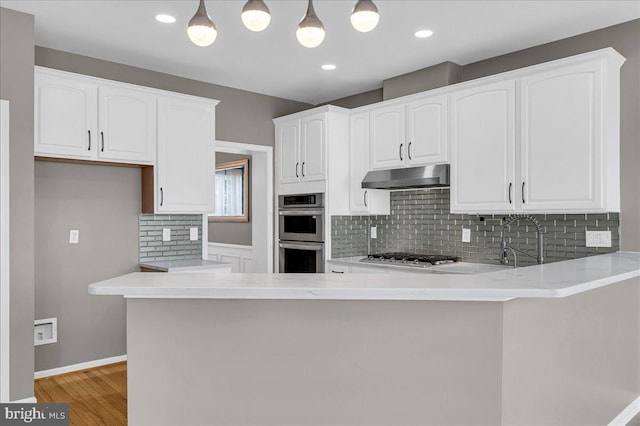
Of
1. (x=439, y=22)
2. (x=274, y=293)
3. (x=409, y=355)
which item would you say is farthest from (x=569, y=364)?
(x=439, y=22)

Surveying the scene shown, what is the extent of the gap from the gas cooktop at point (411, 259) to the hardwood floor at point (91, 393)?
7.60 feet

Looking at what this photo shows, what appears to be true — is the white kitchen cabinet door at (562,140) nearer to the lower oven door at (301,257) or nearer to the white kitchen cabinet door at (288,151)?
the lower oven door at (301,257)

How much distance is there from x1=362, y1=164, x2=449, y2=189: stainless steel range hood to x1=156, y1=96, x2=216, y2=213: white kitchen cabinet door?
1.51 m

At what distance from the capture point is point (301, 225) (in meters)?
4.97

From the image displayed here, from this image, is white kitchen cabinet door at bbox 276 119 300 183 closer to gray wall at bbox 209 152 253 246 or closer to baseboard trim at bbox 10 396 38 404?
gray wall at bbox 209 152 253 246

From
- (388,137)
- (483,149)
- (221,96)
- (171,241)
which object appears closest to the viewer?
(483,149)

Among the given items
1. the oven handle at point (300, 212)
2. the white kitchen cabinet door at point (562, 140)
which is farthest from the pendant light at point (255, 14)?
the oven handle at point (300, 212)

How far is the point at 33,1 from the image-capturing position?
303 cm

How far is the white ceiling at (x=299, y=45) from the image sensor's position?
10.2 feet

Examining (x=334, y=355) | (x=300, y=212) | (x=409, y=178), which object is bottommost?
(x=334, y=355)

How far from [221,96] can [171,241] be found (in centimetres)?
156

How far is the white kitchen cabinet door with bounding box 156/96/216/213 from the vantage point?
4.14m

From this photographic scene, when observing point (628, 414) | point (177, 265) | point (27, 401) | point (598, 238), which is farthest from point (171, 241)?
point (628, 414)

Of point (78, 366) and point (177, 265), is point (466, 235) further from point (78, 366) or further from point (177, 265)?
point (78, 366)
